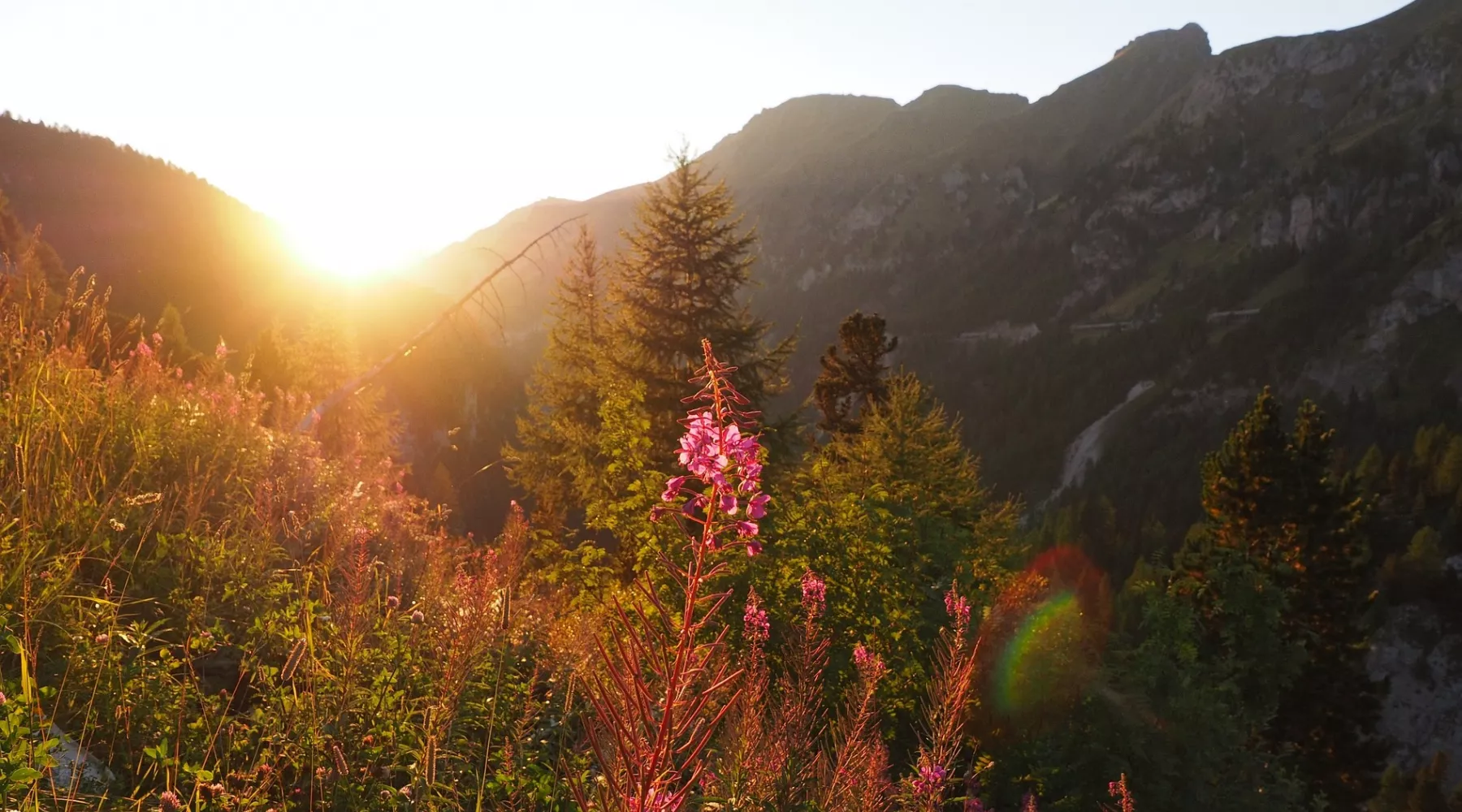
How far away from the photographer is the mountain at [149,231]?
209 ft

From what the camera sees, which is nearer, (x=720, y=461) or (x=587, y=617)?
(x=720, y=461)

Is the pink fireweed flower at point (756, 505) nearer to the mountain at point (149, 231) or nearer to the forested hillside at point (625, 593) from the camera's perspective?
the forested hillside at point (625, 593)

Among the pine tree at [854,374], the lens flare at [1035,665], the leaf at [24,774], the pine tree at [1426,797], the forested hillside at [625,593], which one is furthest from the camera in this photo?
the pine tree at [1426,797]

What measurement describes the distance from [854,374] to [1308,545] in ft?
48.5

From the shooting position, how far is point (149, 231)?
7275 cm

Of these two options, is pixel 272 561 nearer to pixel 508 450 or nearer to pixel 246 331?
pixel 508 450

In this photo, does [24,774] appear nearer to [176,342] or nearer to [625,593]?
[625,593]

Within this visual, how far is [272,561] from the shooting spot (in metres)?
4.34

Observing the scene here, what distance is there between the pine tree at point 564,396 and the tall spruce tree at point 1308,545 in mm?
19182

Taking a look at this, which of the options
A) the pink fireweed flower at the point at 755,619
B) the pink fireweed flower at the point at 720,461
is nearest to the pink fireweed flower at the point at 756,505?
the pink fireweed flower at the point at 720,461

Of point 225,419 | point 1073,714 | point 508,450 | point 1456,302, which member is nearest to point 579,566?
point 225,419

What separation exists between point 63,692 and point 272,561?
1.56 meters

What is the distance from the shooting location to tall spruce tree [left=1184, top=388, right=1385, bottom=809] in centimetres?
2314

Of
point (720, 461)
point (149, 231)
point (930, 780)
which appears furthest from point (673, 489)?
point (149, 231)
